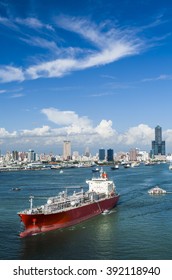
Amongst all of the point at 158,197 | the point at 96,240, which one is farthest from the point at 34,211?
the point at 158,197

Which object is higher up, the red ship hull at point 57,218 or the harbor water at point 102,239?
the red ship hull at point 57,218

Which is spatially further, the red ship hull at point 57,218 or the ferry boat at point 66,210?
the ferry boat at point 66,210

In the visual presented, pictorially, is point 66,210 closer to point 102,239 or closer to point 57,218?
point 57,218

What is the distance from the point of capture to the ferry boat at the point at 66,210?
27.4 m

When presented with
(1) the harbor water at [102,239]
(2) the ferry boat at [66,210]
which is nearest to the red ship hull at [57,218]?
(2) the ferry boat at [66,210]

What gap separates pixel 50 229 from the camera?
28.7 metres

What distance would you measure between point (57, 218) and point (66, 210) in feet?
3.64

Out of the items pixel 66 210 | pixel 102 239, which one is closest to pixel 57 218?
pixel 66 210

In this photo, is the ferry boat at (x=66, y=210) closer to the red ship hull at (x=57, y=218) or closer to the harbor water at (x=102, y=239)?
the red ship hull at (x=57, y=218)

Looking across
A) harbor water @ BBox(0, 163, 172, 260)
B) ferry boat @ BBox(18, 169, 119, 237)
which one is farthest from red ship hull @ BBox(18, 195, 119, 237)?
harbor water @ BBox(0, 163, 172, 260)

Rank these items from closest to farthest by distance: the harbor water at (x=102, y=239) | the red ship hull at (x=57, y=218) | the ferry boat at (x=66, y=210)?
the harbor water at (x=102, y=239), the red ship hull at (x=57, y=218), the ferry boat at (x=66, y=210)

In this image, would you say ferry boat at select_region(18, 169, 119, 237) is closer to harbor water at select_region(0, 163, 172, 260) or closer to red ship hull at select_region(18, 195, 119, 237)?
red ship hull at select_region(18, 195, 119, 237)

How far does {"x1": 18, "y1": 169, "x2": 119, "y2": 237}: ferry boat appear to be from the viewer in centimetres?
2738
